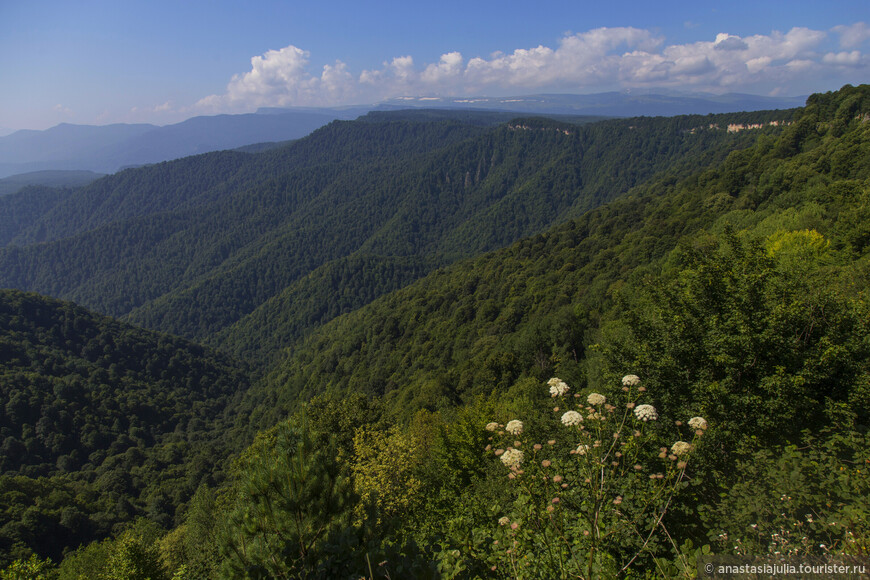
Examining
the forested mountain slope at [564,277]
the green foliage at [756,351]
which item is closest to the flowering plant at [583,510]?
the green foliage at [756,351]

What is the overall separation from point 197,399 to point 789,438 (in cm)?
15276

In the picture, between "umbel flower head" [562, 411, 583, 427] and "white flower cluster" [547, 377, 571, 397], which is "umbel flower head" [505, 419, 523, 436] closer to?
"umbel flower head" [562, 411, 583, 427]

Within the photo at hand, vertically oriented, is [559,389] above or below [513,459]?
above

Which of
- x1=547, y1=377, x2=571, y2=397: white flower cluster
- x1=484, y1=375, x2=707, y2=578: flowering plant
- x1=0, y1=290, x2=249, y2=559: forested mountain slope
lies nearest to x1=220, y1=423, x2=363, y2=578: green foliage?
x1=484, y1=375, x2=707, y2=578: flowering plant

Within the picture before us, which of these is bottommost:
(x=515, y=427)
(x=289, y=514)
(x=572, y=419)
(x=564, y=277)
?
(x=564, y=277)

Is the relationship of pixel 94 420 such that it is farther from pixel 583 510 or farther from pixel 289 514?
pixel 583 510

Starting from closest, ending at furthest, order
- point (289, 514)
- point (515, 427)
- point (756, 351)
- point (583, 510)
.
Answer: point (515, 427) < point (583, 510) < point (289, 514) < point (756, 351)

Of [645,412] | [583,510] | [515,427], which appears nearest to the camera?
[645,412]

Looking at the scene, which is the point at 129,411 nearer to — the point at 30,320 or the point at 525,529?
the point at 30,320

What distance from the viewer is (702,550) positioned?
5805mm

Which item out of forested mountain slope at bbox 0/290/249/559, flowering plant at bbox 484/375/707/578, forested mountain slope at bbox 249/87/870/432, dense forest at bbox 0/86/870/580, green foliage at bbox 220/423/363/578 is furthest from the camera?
forested mountain slope at bbox 0/290/249/559

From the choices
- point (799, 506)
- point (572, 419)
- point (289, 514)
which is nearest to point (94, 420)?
point (289, 514)

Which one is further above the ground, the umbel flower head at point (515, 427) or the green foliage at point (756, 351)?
the umbel flower head at point (515, 427)

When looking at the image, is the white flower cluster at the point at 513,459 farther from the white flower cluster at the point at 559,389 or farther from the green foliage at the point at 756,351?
the green foliage at the point at 756,351
